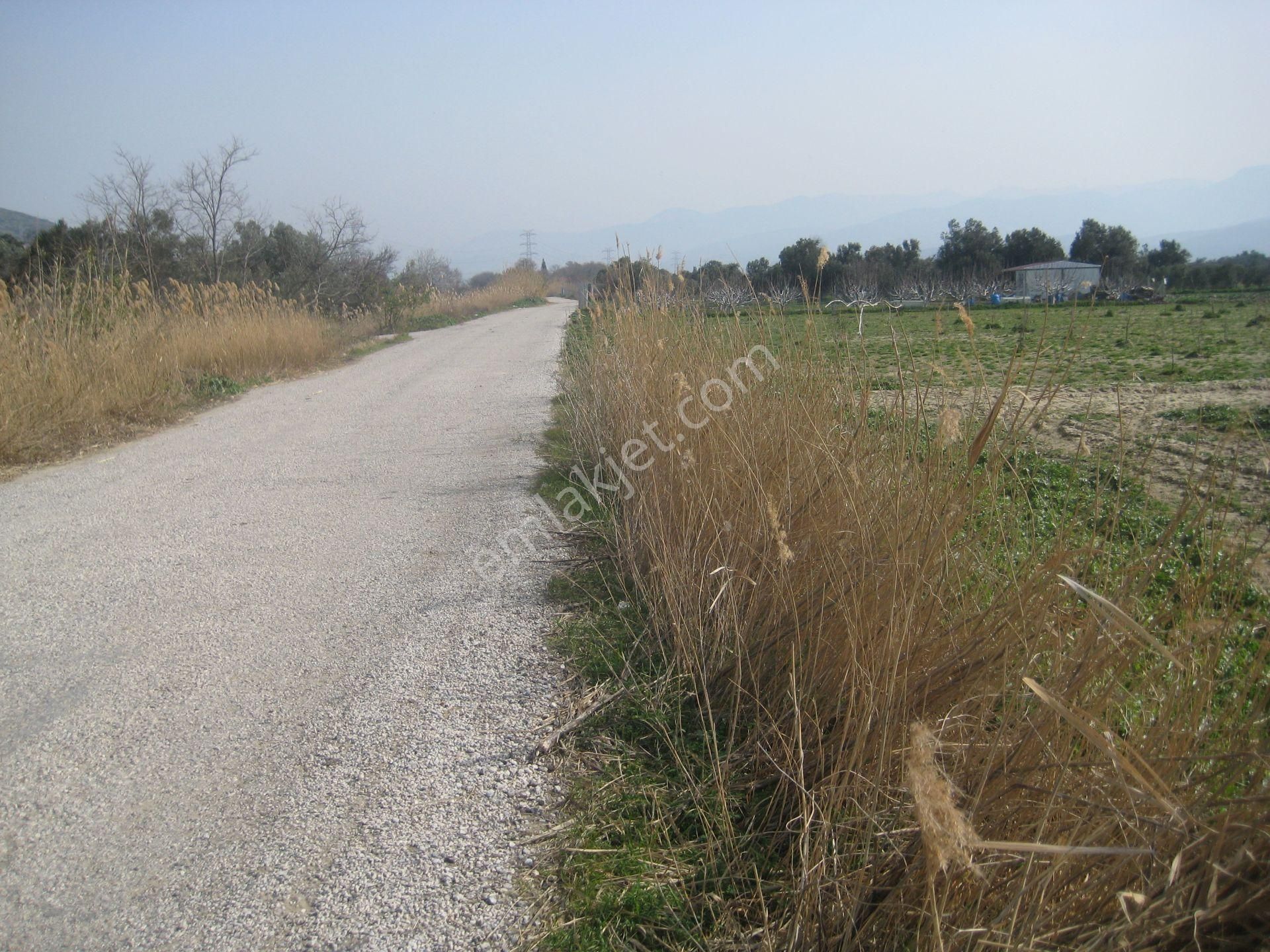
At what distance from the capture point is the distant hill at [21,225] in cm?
2177

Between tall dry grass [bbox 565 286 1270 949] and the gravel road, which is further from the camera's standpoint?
the gravel road

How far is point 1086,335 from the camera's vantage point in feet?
8.23

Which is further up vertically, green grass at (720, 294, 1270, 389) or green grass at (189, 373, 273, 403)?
green grass at (720, 294, 1270, 389)

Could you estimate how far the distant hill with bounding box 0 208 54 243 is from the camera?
21.8 meters

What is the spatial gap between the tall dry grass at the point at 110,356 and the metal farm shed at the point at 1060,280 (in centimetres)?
792

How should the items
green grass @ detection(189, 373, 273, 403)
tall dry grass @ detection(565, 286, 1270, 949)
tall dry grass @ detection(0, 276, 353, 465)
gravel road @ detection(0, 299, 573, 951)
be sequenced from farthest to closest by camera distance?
green grass @ detection(189, 373, 273, 403) < tall dry grass @ detection(0, 276, 353, 465) < gravel road @ detection(0, 299, 573, 951) < tall dry grass @ detection(565, 286, 1270, 949)

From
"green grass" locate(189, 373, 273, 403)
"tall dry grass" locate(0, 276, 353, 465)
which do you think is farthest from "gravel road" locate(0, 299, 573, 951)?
"green grass" locate(189, 373, 273, 403)

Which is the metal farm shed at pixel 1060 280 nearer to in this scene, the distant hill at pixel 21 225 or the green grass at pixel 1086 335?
the green grass at pixel 1086 335

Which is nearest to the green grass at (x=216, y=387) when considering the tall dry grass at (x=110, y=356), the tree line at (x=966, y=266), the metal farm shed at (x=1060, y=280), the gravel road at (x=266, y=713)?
the tall dry grass at (x=110, y=356)

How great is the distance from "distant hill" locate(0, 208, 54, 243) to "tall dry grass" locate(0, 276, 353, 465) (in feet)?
36.6

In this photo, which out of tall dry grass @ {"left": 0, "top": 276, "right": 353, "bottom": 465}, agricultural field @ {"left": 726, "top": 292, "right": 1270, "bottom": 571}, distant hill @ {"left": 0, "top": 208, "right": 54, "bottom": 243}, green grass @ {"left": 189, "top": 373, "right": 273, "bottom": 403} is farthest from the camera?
distant hill @ {"left": 0, "top": 208, "right": 54, "bottom": 243}

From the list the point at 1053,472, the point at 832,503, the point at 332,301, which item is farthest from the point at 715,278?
the point at 332,301

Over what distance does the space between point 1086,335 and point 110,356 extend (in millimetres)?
9564

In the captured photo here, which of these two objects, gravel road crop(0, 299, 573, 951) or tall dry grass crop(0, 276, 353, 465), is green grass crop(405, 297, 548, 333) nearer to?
tall dry grass crop(0, 276, 353, 465)
